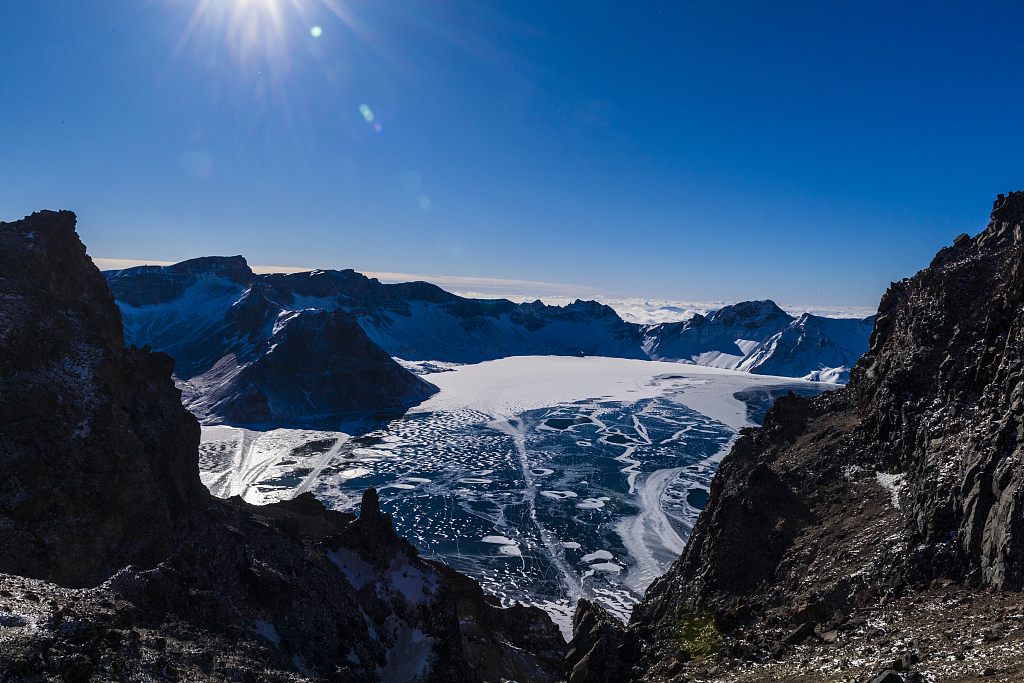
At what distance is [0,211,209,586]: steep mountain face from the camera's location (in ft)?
74.7

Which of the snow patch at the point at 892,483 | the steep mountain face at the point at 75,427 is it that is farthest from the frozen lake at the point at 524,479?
the steep mountain face at the point at 75,427

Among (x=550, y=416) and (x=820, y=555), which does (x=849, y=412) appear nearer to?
(x=820, y=555)

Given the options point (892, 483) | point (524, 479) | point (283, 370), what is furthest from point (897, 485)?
point (283, 370)

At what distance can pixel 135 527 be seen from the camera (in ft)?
85.4

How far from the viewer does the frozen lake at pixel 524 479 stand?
5397cm

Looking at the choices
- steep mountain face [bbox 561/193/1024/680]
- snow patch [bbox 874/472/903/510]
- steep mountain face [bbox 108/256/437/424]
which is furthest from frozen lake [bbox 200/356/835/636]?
snow patch [bbox 874/472/903/510]

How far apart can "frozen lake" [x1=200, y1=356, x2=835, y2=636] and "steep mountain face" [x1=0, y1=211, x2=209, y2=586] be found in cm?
3173

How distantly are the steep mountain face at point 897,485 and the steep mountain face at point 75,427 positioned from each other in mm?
26025

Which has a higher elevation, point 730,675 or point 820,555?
point 820,555

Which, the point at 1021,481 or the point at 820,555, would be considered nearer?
the point at 1021,481

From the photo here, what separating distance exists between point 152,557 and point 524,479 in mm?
60904

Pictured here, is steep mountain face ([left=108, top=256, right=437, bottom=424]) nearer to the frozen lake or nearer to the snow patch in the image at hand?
the frozen lake

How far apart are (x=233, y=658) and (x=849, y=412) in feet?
113

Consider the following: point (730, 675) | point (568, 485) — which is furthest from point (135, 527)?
point (568, 485)
